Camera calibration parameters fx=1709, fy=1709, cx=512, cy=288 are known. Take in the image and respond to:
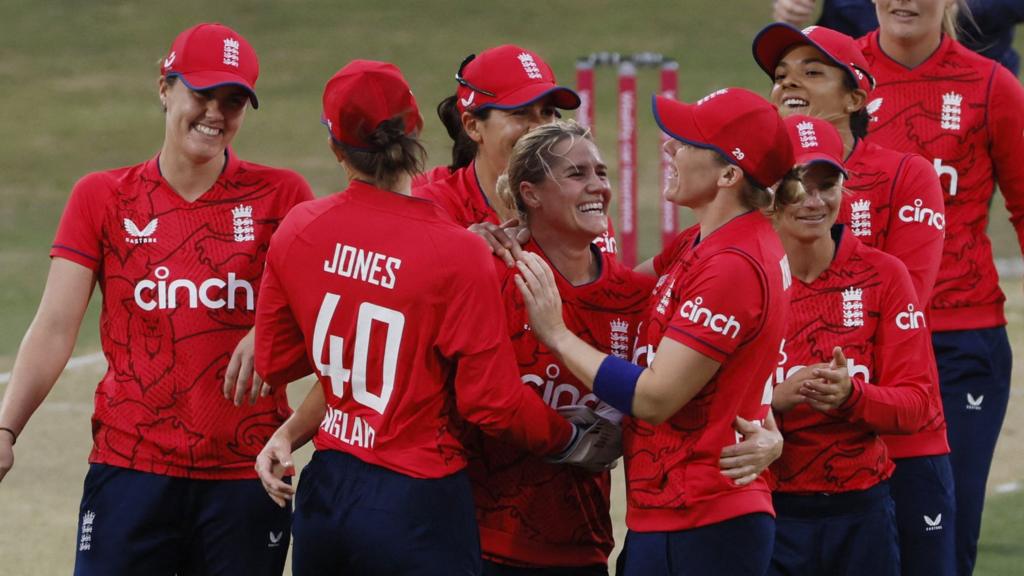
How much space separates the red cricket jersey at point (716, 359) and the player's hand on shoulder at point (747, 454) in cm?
2

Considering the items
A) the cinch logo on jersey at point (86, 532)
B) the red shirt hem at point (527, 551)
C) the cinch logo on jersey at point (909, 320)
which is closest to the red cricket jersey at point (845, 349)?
the cinch logo on jersey at point (909, 320)

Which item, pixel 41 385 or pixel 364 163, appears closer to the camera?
pixel 364 163

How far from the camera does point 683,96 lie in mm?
17094

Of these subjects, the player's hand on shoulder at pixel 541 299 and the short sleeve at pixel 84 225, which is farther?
the short sleeve at pixel 84 225

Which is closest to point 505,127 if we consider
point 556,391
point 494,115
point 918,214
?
point 494,115

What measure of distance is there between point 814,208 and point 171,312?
182 centimetres

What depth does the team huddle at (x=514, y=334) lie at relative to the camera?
4.19 meters

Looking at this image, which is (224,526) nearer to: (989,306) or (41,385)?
(41,385)

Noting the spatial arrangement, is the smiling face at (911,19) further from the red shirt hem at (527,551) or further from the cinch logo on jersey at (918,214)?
the red shirt hem at (527,551)

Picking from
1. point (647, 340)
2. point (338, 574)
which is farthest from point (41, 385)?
point (647, 340)

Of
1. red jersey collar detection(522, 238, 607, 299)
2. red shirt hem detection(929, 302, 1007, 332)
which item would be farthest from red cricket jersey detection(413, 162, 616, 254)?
red shirt hem detection(929, 302, 1007, 332)

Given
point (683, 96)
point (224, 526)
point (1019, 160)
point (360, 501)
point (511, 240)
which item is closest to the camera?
point (360, 501)

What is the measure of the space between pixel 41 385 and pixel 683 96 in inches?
503

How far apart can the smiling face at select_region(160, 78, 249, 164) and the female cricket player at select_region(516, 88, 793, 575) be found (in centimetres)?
106
